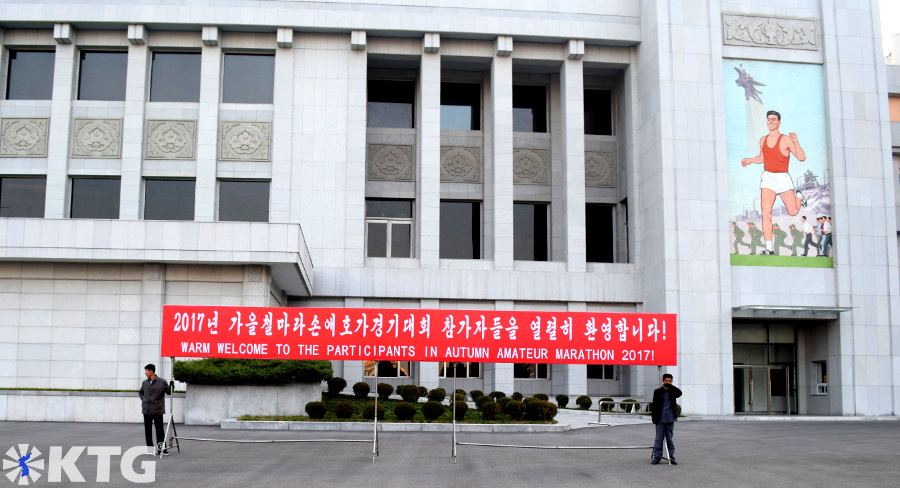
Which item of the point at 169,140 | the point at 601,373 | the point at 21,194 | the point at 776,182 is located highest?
the point at 169,140

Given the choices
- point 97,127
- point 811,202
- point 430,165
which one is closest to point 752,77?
point 811,202

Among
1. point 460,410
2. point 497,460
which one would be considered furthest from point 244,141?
point 497,460

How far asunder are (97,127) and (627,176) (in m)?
22.5

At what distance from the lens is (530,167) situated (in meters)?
38.1

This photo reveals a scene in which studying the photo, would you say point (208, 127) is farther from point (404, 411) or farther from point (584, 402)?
point (584, 402)

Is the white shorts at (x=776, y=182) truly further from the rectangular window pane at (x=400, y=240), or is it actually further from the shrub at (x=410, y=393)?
the shrub at (x=410, y=393)

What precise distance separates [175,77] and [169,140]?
303 cm

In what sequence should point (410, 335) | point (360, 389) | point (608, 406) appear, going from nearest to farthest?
point (410, 335)
point (360, 389)
point (608, 406)

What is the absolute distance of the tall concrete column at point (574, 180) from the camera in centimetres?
3550

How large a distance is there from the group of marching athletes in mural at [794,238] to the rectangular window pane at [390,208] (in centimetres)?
1379

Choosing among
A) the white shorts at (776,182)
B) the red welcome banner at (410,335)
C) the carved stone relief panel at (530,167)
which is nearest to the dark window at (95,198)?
the carved stone relief panel at (530,167)

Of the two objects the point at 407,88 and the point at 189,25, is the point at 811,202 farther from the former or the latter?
the point at 189,25

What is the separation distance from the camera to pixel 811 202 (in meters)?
33.7

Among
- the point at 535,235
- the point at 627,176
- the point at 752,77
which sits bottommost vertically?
the point at 535,235
